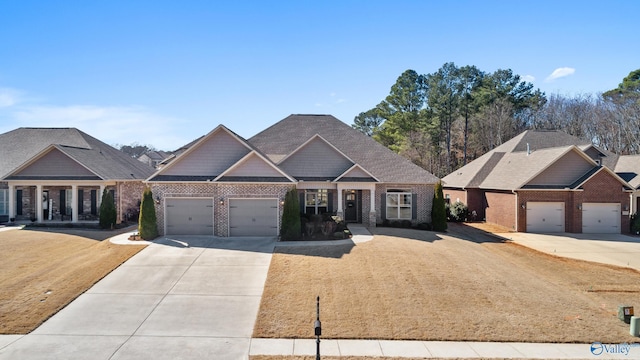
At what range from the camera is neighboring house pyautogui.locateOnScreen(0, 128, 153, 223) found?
78.1 feet

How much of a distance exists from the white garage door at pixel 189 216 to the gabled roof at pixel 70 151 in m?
7.66

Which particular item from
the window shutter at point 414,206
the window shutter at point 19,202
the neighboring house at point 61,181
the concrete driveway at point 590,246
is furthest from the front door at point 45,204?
the concrete driveway at point 590,246

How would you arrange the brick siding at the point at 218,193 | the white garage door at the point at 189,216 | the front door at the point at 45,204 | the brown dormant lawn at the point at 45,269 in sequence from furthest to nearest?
the front door at the point at 45,204 < the white garage door at the point at 189,216 < the brick siding at the point at 218,193 < the brown dormant lawn at the point at 45,269

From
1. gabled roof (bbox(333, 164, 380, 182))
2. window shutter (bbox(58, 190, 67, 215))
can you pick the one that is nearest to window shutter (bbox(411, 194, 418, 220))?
gabled roof (bbox(333, 164, 380, 182))

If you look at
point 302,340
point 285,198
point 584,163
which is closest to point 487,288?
point 302,340

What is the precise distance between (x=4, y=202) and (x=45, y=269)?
15564 mm

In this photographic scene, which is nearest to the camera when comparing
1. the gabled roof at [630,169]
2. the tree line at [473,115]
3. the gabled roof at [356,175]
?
the gabled roof at [356,175]

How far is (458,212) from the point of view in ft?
95.2

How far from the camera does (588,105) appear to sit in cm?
5131

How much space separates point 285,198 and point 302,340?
10.1 metres

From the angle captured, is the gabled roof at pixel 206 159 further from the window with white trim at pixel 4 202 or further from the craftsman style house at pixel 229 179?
the window with white trim at pixel 4 202

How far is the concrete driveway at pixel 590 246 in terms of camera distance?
18.2 meters

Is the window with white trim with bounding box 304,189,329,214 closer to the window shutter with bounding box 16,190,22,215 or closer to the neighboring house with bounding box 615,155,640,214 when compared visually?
the window shutter with bounding box 16,190,22,215

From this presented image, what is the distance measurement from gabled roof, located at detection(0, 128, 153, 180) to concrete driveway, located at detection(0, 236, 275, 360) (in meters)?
12.3
